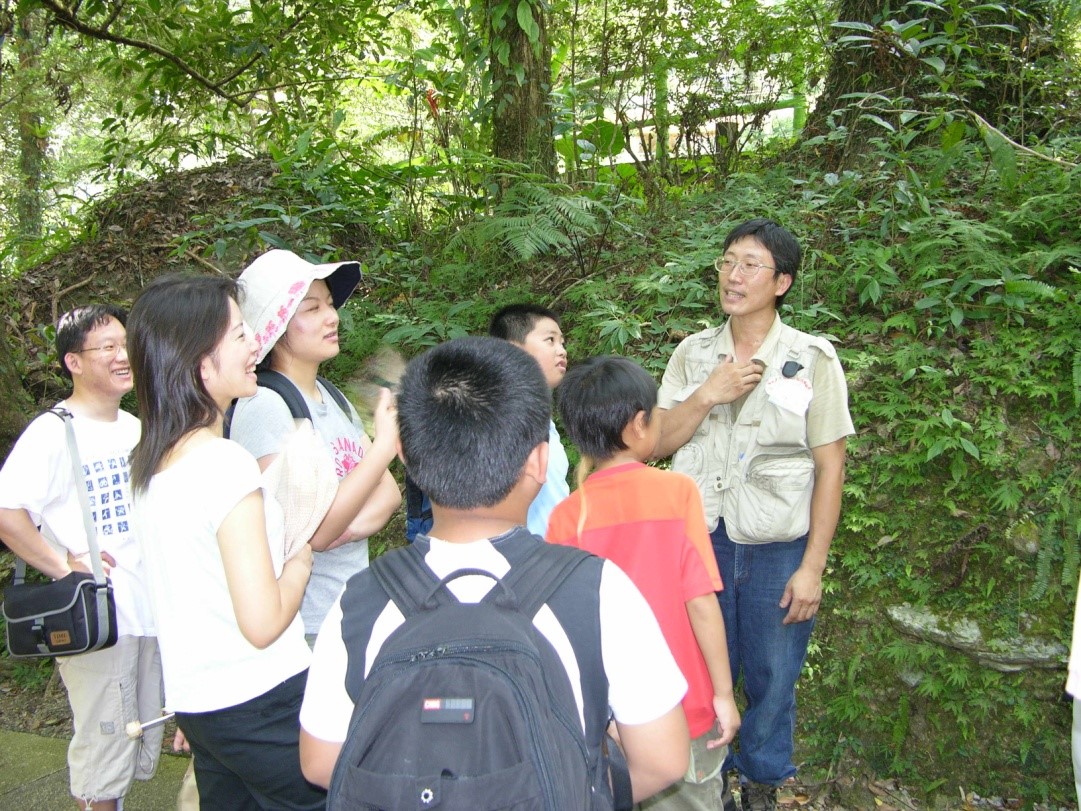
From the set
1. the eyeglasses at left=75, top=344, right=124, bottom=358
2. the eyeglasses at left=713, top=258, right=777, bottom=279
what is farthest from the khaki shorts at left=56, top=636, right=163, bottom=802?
the eyeglasses at left=713, top=258, right=777, bottom=279

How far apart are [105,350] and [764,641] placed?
286 centimetres

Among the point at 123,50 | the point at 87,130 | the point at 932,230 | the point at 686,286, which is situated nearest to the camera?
the point at 932,230

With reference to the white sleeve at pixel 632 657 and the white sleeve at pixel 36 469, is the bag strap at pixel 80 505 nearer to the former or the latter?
the white sleeve at pixel 36 469

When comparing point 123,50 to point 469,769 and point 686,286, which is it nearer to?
point 686,286

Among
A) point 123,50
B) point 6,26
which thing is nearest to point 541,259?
point 6,26

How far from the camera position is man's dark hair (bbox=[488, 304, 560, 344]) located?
3.08 metres

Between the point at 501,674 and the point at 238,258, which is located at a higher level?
the point at 238,258

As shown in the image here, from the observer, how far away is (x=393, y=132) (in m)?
6.71

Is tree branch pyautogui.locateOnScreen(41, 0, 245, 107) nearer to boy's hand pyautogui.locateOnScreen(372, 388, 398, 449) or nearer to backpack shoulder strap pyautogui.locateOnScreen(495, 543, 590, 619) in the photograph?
boy's hand pyautogui.locateOnScreen(372, 388, 398, 449)

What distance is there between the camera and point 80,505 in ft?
9.73

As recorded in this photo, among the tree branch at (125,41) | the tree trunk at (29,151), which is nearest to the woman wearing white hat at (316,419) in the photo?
the tree branch at (125,41)

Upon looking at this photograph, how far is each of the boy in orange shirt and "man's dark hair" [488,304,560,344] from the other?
2.17 ft

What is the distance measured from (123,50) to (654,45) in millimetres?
6971

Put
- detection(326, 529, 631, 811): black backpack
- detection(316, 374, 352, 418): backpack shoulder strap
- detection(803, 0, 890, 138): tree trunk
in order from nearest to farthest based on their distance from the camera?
detection(326, 529, 631, 811): black backpack < detection(316, 374, 352, 418): backpack shoulder strap < detection(803, 0, 890, 138): tree trunk
